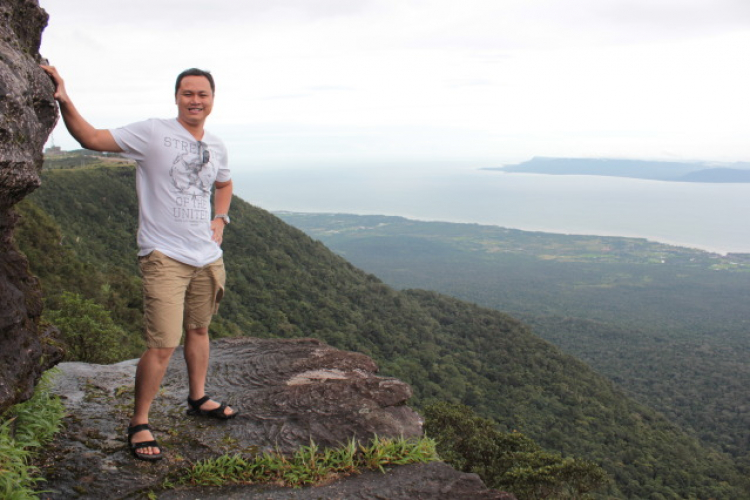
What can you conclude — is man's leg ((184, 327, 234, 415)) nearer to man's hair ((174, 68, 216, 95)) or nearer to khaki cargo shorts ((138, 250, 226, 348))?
khaki cargo shorts ((138, 250, 226, 348))

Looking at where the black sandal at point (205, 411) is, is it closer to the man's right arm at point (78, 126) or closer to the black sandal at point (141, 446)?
the black sandal at point (141, 446)

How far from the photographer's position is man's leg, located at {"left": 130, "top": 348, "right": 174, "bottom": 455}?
11.9 feet

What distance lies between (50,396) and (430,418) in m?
14.4

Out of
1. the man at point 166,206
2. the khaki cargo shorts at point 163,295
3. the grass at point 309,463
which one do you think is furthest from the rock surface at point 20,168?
the grass at point 309,463

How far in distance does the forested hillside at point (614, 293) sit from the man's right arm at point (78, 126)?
1654 inches

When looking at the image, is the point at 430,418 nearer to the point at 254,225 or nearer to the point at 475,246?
the point at 254,225

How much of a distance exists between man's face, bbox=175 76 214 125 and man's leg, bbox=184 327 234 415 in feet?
5.20

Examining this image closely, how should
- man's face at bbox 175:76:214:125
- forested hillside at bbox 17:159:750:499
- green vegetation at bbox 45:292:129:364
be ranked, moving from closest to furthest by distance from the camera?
man's face at bbox 175:76:214:125 < green vegetation at bbox 45:292:129:364 < forested hillside at bbox 17:159:750:499

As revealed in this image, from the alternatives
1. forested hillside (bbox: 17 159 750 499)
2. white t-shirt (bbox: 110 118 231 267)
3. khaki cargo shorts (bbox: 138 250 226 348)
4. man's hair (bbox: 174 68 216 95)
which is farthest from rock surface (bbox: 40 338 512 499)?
forested hillside (bbox: 17 159 750 499)

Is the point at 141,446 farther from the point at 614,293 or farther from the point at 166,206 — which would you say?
the point at 614,293

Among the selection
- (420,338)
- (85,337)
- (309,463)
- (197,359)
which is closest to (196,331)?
(197,359)

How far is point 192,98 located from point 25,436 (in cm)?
248

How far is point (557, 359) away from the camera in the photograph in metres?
37.8

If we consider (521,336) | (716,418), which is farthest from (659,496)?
(716,418)
